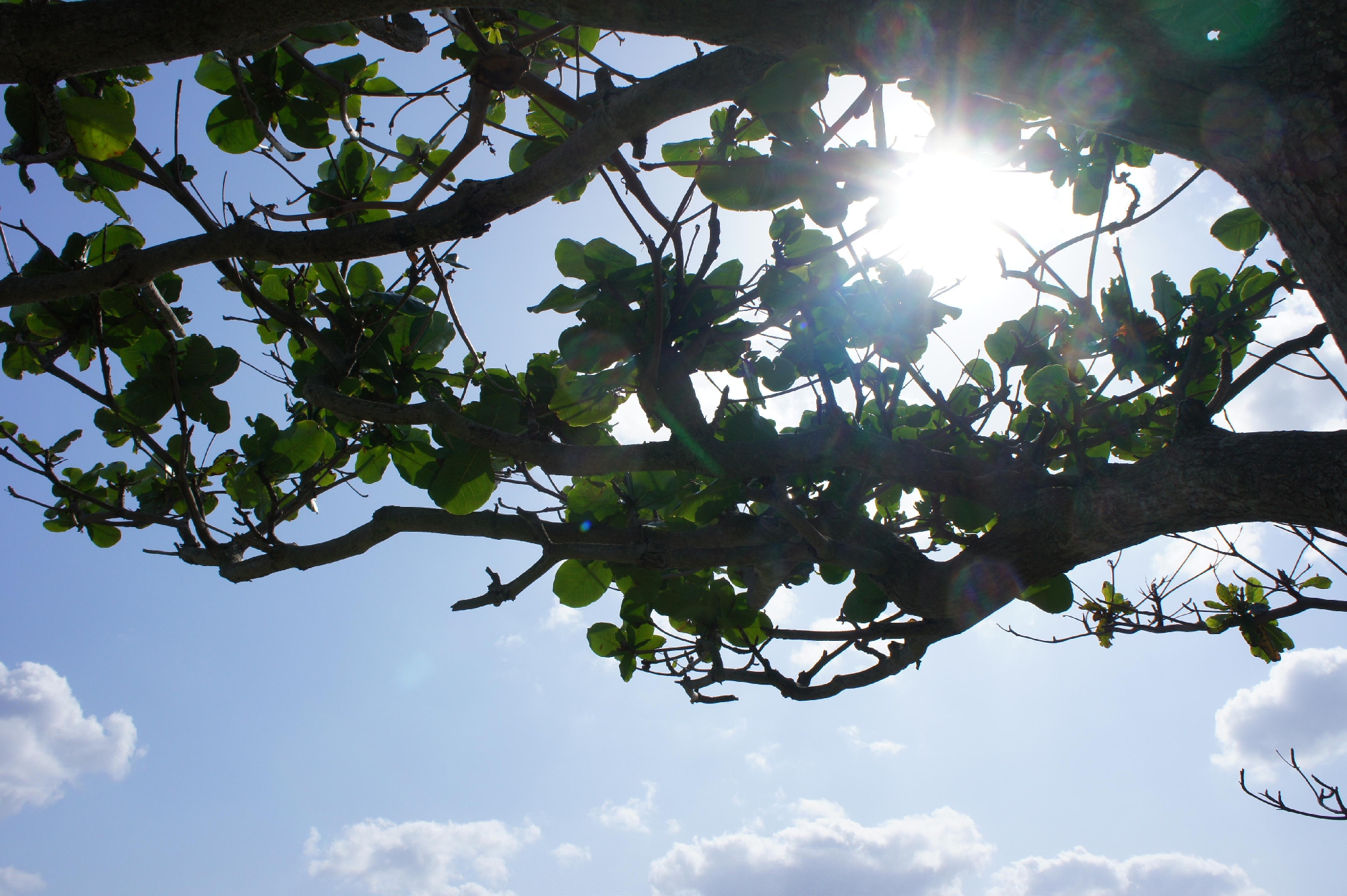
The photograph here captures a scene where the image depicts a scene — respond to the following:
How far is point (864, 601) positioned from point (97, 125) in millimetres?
2225

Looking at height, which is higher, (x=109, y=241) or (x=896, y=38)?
(x=109, y=241)

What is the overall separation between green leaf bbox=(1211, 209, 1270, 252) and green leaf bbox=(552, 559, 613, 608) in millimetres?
2026

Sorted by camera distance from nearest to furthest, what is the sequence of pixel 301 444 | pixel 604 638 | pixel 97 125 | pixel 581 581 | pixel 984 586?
pixel 97 125 < pixel 984 586 < pixel 301 444 < pixel 581 581 < pixel 604 638

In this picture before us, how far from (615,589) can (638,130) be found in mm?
1390

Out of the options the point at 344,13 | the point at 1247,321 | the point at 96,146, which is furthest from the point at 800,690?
the point at 96,146

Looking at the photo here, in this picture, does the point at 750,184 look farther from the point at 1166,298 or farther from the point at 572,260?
the point at 1166,298

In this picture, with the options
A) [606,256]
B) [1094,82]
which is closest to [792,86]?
[1094,82]

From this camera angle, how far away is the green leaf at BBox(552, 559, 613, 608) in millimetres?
2129

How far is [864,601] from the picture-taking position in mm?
2213

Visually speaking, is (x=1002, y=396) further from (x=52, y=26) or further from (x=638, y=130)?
(x=52, y=26)

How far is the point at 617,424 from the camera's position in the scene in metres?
2.66

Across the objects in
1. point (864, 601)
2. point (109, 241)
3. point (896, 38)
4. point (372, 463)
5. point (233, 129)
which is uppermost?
point (233, 129)

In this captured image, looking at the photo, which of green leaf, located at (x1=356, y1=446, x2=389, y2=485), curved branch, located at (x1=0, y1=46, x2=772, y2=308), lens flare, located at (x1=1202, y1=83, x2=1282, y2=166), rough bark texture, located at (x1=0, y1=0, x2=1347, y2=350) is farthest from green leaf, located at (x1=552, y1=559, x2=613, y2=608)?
lens flare, located at (x1=1202, y1=83, x2=1282, y2=166)

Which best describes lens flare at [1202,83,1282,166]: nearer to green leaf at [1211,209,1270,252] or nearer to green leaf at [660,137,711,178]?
green leaf at [660,137,711,178]
